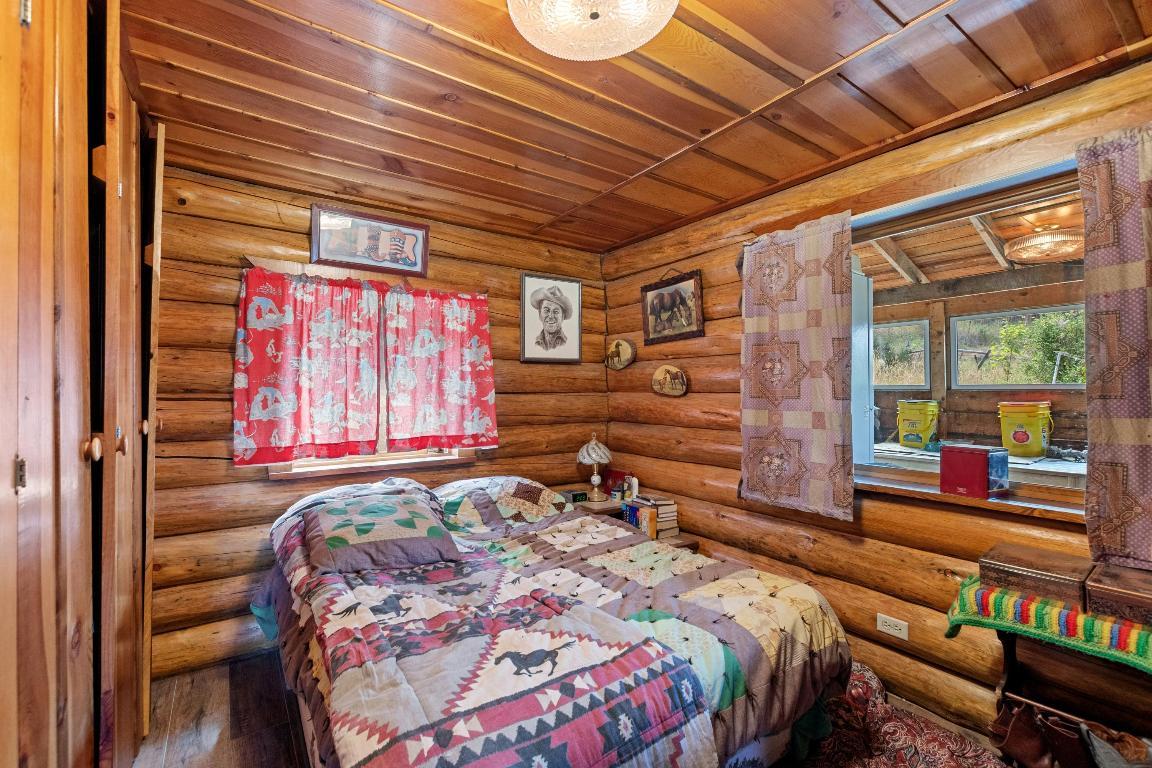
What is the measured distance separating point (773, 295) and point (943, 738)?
2059 mm

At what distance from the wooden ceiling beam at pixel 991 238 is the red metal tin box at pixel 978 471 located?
3.02ft

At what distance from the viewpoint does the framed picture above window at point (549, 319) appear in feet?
12.3

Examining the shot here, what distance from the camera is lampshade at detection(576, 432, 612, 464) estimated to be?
12.2ft

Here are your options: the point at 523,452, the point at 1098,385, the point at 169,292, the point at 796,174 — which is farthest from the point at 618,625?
the point at 169,292

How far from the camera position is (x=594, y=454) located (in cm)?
374

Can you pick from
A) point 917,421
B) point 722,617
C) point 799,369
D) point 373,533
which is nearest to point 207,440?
point 373,533

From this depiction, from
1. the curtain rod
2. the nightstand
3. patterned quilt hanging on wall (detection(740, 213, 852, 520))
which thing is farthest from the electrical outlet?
the curtain rod

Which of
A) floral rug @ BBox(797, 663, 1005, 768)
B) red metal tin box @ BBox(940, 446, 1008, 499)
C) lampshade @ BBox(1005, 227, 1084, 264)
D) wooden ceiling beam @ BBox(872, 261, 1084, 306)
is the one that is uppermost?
lampshade @ BBox(1005, 227, 1084, 264)

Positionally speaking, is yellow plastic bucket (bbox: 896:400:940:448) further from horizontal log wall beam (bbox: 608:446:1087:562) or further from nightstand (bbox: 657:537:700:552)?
nightstand (bbox: 657:537:700:552)

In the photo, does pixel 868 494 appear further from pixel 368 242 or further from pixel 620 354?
pixel 368 242

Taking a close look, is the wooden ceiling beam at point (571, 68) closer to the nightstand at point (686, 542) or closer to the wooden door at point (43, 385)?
the wooden door at point (43, 385)

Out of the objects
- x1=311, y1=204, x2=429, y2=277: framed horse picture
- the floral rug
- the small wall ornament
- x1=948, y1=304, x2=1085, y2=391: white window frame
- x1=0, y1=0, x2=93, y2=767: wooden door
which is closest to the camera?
x1=0, y1=0, x2=93, y2=767: wooden door

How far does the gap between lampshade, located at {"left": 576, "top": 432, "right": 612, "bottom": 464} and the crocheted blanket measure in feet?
7.35

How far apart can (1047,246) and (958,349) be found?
0.60 metres
